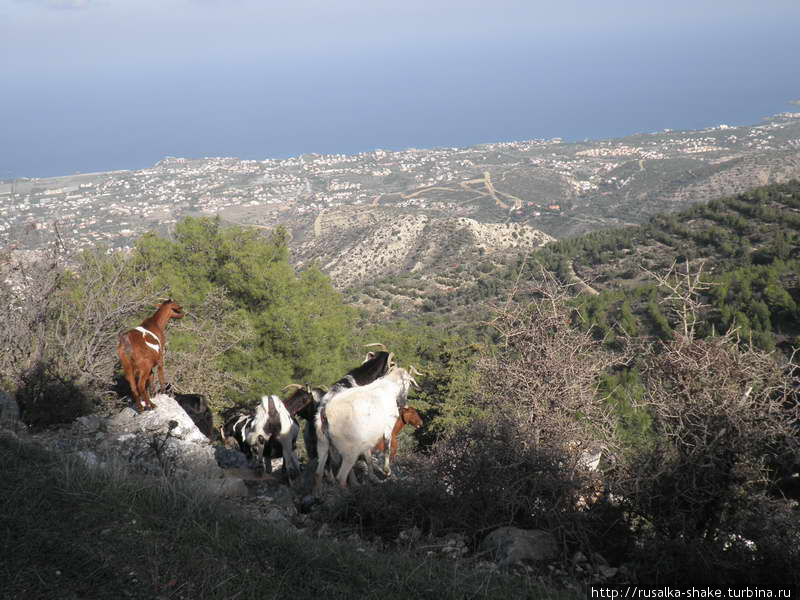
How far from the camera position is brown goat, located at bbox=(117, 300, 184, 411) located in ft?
24.1

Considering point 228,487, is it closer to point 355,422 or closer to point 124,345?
point 355,422

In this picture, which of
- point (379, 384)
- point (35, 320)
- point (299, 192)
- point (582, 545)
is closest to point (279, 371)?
point (35, 320)

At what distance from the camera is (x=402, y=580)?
10.6ft

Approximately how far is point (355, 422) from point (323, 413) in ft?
1.28

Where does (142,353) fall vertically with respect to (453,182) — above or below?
above

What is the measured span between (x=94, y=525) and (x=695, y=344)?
483 centimetres

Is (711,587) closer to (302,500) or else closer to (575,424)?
(575,424)

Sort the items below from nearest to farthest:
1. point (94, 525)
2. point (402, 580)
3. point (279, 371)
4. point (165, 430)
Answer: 1. point (402, 580)
2. point (94, 525)
3. point (165, 430)
4. point (279, 371)

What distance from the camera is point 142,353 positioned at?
7426 millimetres

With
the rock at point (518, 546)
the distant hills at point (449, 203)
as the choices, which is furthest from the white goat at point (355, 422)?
the distant hills at point (449, 203)

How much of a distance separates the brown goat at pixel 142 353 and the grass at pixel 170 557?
3475mm

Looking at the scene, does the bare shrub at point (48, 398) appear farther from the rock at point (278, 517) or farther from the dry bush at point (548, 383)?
the dry bush at point (548, 383)

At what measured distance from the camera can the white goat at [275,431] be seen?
23.5 ft

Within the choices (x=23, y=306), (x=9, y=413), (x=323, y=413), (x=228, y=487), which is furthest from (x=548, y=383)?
(x=23, y=306)
